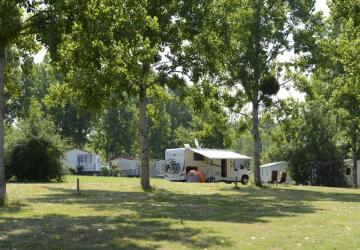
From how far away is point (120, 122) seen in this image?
91312mm

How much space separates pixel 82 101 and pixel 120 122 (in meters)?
70.4

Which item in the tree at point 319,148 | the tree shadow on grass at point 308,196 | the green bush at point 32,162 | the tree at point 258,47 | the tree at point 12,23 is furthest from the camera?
the tree at point 319,148

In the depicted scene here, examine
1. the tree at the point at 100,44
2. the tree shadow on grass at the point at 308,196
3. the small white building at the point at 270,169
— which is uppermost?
the tree at the point at 100,44

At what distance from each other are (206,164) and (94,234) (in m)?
35.2

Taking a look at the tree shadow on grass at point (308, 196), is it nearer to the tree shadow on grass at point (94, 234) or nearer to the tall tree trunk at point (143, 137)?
the tall tree trunk at point (143, 137)

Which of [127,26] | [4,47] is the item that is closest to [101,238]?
[127,26]

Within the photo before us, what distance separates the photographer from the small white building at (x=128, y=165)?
77.1 m

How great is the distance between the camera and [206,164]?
4538 centimetres

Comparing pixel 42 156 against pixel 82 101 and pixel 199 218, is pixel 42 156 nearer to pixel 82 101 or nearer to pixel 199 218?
pixel 82 101

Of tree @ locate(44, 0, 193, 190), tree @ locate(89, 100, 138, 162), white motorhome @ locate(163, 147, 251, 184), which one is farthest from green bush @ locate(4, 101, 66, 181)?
tree @ locate(89, 100, 138, 162)

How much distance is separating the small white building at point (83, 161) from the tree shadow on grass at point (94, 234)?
59811mm

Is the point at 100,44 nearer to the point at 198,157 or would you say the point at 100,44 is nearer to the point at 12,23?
the point at 12,23

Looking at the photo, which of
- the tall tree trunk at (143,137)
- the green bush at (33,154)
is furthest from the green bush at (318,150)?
the tall tree trunk at (143,137)

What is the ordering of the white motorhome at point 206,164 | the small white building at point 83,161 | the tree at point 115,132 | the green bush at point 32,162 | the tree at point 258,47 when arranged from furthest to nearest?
the tree at point 115,132 → the small white building at point 83,161 → the white motorhome at point 206,164 → the green bush at point 32,162 → the tree at point 258,47
